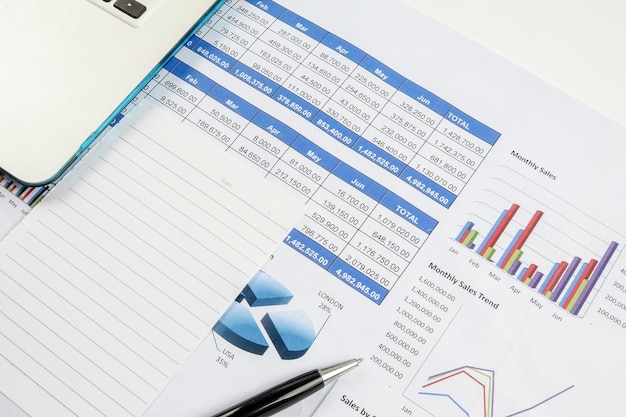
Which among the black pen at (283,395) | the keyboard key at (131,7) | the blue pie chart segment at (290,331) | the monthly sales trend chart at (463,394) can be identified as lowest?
the black pen at (283,395)

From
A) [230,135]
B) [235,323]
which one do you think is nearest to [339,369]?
[235,323]

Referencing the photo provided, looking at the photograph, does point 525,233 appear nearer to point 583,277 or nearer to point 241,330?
point 583,277

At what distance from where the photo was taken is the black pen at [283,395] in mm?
445

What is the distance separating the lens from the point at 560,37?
62 centimetres

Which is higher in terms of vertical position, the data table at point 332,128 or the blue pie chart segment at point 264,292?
the data table at point 332,128

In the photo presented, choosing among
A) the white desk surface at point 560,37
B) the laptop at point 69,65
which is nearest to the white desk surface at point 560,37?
the white desk surface at point 560,37

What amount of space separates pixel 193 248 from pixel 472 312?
21 cm

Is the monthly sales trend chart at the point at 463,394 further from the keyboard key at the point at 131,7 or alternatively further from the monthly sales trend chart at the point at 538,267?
the keyboard key at the point at 131,7

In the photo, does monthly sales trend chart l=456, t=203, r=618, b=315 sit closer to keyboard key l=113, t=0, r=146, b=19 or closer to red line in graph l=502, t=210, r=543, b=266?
red line in graph l=502, t=210, r=543, b=266

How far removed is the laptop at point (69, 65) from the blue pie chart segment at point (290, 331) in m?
0.19

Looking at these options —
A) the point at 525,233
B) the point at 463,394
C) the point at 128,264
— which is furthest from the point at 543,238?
the point at 128,264

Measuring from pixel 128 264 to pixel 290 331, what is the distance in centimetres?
13

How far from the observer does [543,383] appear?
0.47 m

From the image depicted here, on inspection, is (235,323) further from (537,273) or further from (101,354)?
(537,273)
